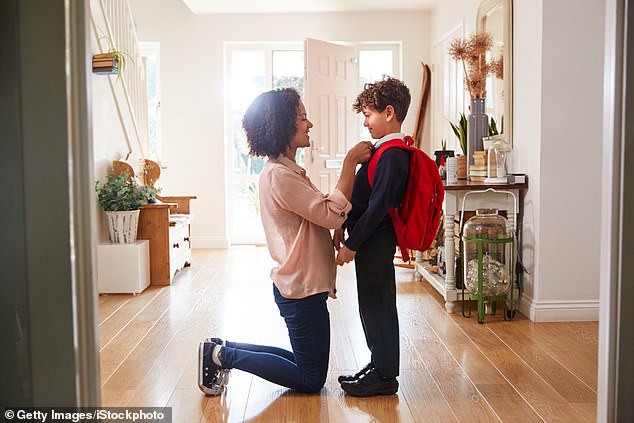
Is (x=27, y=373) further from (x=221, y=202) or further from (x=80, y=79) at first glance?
(x=221, y=202)

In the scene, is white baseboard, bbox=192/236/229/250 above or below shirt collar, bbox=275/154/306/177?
below

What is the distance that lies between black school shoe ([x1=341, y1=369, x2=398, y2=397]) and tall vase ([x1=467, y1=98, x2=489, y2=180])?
92.2 inches

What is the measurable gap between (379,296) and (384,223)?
29cm

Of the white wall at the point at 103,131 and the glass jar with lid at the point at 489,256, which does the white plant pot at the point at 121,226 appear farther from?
the glass jar with lid at the point at 489,256

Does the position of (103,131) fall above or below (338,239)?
above

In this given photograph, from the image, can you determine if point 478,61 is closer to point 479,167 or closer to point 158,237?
point 479,167

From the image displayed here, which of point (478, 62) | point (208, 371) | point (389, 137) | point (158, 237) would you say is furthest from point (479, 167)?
point (208, 371)

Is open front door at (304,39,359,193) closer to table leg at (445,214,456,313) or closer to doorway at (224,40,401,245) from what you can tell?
doorway at (224,40,401,245)

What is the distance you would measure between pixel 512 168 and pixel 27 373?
11.8 feet

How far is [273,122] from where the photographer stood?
2.84m

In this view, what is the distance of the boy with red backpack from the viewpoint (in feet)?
9.32

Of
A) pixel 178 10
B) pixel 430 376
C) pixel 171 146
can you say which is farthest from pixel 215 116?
pixel 430 376

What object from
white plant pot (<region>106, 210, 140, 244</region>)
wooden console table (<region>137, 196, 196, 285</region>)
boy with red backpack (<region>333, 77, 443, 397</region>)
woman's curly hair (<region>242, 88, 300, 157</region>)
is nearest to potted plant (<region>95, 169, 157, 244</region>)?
white plant pot (<region>106, 210, 140, 244</region>)

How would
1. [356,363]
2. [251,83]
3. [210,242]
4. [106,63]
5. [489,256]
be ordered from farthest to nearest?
[251,83] < [210,242] < [106,63] < [489,256] < [356,363]
